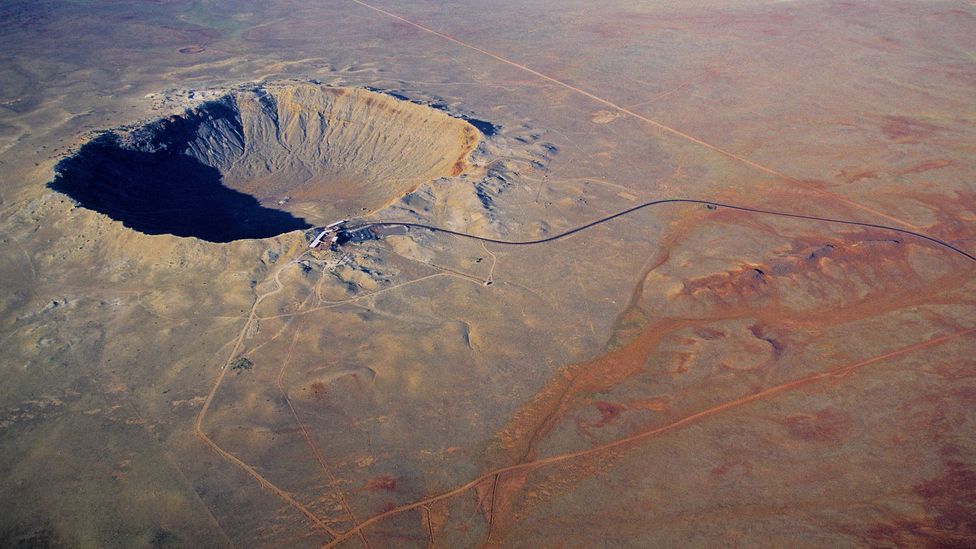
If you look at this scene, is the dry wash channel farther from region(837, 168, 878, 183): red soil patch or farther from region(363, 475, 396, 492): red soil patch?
region(837, 168, 878, 183): red soil patch

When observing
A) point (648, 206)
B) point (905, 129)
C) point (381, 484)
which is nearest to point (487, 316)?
point (381, 484)

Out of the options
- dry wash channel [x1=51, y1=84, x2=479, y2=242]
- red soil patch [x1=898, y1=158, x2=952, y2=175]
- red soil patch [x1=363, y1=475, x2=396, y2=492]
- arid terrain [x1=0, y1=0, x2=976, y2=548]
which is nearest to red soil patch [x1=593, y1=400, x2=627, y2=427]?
arid terrain [x1=0, y1=0, x2=976, y2=548]

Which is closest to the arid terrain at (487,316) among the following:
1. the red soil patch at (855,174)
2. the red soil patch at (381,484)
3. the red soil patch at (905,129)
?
the red soil patch at (381,484)

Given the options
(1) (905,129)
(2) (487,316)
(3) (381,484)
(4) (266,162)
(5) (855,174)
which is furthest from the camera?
(1) (905,129)

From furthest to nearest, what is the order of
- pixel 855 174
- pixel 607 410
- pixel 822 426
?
pixel 855 174, pixel 607 410, pixel 822 426

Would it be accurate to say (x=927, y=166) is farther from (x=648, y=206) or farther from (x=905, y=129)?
(x=648, y=206)

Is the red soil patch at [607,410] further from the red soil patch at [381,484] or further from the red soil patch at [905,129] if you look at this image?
the red soil patch at [905,129]
